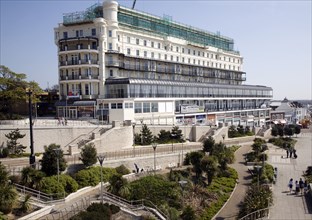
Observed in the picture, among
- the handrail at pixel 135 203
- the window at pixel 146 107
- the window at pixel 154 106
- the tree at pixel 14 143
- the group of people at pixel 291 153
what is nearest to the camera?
the handrail at pixel 135 203

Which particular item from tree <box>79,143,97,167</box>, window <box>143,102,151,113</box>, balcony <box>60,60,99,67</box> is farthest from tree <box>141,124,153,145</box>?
balcony <box>60,60,99,67</box>

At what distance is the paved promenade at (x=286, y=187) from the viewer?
81.4 feet

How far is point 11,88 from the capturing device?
4494 centimetres

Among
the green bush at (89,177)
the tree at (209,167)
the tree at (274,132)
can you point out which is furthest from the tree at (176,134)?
the tree at (274,132)

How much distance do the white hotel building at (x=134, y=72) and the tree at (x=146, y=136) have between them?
623cm

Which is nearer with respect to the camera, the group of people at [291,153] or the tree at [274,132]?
the group of people at [291,153]

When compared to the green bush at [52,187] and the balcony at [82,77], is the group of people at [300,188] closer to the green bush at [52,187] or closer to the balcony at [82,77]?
the green bush at [52,187]

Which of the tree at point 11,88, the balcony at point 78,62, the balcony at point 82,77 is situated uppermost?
the balcony at point 78,62

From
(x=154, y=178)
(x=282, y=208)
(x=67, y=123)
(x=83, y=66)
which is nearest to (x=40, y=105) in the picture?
(x=83, y=66)

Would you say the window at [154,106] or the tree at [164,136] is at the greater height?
the window at [154,106]

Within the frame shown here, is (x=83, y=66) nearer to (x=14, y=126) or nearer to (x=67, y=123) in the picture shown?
(x=67, y=123)

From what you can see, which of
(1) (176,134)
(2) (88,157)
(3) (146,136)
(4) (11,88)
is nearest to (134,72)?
(1) (176,134)

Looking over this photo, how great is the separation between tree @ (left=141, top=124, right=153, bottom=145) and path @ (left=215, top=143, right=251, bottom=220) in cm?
1149

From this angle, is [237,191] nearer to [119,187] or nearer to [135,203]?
[135,203]
